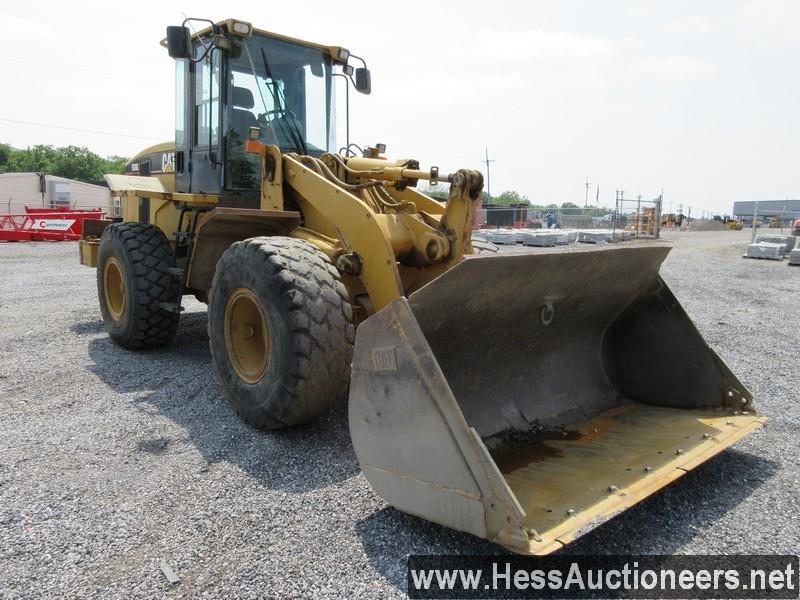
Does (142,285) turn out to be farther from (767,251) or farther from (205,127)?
(767,251)

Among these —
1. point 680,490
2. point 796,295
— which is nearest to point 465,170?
point 680,490

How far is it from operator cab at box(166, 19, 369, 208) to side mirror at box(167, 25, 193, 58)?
0.05m

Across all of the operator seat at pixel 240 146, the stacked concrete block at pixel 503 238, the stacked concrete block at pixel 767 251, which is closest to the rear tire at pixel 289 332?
the operator seat at pixel 240 146

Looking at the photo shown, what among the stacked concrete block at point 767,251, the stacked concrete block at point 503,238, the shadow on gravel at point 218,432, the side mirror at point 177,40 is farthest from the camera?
the stacked concrete block at point 503,238

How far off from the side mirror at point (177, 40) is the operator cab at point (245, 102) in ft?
0.16

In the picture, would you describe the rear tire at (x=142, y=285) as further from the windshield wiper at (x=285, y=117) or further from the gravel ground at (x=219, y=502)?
the windshield wiper at (x=285, y=117)

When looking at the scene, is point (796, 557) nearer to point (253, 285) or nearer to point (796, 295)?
point (253, 285)

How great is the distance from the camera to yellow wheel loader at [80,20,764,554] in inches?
109

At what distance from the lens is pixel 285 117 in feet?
18.5

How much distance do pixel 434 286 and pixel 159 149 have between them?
5401mm

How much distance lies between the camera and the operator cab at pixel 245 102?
5441mm

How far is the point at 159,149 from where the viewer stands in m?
7.23

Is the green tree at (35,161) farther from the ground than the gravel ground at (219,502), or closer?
farther from the ground

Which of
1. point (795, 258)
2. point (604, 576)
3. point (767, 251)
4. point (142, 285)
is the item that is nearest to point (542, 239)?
point (767, 251)
